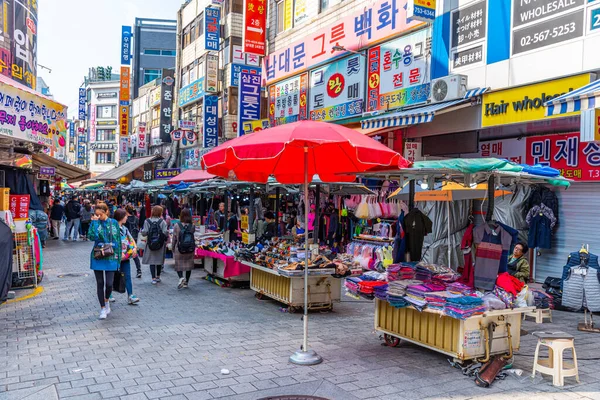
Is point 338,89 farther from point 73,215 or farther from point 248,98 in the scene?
point 73,215

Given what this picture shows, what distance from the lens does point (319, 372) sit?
19.2 feet

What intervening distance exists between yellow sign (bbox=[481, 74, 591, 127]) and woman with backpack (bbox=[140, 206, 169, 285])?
25.6 feet

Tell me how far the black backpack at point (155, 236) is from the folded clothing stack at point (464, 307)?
7413 mm

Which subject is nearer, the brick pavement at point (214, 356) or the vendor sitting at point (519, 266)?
the brick pavement at point (214, 356)

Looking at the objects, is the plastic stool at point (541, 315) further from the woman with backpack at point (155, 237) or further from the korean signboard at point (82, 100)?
the korean signboard at point (82, 100)

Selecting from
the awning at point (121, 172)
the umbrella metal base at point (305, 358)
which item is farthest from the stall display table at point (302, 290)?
the awning at point (121, 172)

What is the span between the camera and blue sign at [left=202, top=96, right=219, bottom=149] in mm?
26578

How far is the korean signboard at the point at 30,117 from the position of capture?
377 inches

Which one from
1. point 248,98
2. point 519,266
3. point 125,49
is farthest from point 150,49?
point 519,266

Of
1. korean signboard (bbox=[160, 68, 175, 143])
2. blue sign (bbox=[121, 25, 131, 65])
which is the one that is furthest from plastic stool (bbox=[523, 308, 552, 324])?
blue sign (bbox=[121, 25, 131, 65])

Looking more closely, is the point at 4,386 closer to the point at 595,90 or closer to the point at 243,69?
the point at 595,90

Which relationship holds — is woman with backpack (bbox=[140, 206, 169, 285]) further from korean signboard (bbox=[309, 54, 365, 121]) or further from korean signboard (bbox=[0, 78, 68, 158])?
korean signboard (bbox=[309, 54, 365, 121])

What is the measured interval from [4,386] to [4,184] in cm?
950

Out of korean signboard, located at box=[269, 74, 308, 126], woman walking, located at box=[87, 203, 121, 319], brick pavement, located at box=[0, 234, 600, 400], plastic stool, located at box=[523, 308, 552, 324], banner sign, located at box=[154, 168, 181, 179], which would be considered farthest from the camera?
banner sign, located at box=[154, 168, 181, 179]
